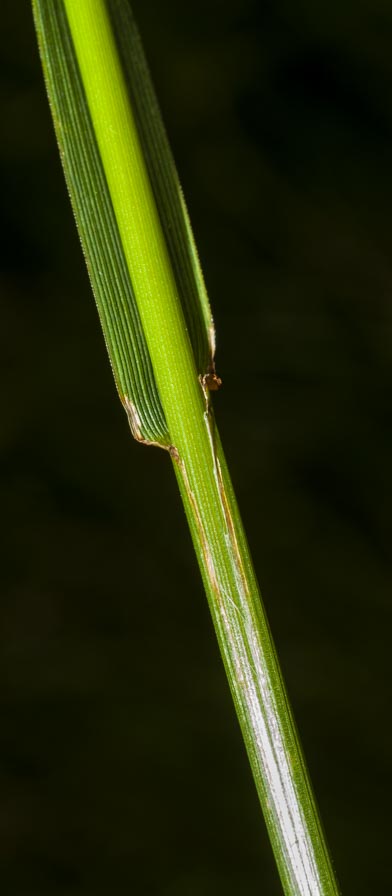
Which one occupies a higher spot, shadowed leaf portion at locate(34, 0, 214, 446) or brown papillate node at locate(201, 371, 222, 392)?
shadowed leaf portion at locate(34, 0, 214, 446)

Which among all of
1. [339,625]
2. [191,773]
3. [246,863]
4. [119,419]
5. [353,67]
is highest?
[353,67]

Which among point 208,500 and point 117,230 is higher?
point 117,230

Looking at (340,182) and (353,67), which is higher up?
(353,67)

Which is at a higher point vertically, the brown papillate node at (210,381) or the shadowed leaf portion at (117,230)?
the shadowed leaf portion at (117,230)

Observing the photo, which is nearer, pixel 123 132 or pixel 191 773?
pixel 123 132

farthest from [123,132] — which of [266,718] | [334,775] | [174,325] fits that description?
[334,775]

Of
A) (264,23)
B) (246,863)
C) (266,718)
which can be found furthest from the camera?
(264,23)

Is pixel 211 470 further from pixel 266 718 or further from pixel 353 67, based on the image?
pixel 353 67

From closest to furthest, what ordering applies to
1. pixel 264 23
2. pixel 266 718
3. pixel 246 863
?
pixel 266 718
pixel 246 863
pixel 264 23
